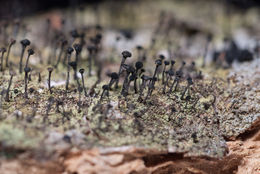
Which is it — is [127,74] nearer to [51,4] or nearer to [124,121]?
[124,121]

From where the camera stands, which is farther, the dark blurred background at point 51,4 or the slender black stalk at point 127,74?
the dark blurred background at point 51,4

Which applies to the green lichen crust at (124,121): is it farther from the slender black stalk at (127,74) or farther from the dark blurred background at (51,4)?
the dark blurred background at (51,4)

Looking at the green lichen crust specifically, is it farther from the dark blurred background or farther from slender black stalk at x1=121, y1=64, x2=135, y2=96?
the dark blurred background

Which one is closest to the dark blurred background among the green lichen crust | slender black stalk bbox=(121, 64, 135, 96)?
the green lichen crust

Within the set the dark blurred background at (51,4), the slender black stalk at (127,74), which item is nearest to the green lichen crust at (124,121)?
the slender black stalk at (127,74)

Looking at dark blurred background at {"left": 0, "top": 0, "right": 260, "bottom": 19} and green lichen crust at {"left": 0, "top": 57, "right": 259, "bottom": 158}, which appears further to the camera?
dark blurred background at {"left": 0, "top": 0, "right": 260, "bottom": 19}

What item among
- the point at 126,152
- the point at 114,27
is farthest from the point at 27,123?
the point at 114,27

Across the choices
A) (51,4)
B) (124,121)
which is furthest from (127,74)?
(51,4)

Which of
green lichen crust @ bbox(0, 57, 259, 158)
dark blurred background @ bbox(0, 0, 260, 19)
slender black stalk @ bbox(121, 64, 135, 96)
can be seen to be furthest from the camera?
dark blurred background @ bbox(0, 0, 260, 19)

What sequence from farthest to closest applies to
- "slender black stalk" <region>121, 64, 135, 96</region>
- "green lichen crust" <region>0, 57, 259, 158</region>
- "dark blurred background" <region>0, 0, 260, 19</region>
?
1. "dark blurred background" <region>0, 0, 260, 19</region>
2. "slender black stalk" <region>121, 64, 135, 96</region>
3. "green lichen crust" <region>0, 57, 259, 158</region>

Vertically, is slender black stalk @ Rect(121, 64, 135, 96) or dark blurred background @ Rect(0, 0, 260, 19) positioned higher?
dark blurred background @ Rect(0, 0, 260, 19)

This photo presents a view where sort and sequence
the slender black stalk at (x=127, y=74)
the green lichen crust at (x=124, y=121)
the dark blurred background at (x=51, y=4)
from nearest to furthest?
the green lichen crust at (x=124, y=121) < the slender black stalk at (x=127, y=74) < the dark blurred background at (x=51, y=4)

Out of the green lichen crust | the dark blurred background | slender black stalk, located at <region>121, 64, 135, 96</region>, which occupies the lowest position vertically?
the green lichen crust
